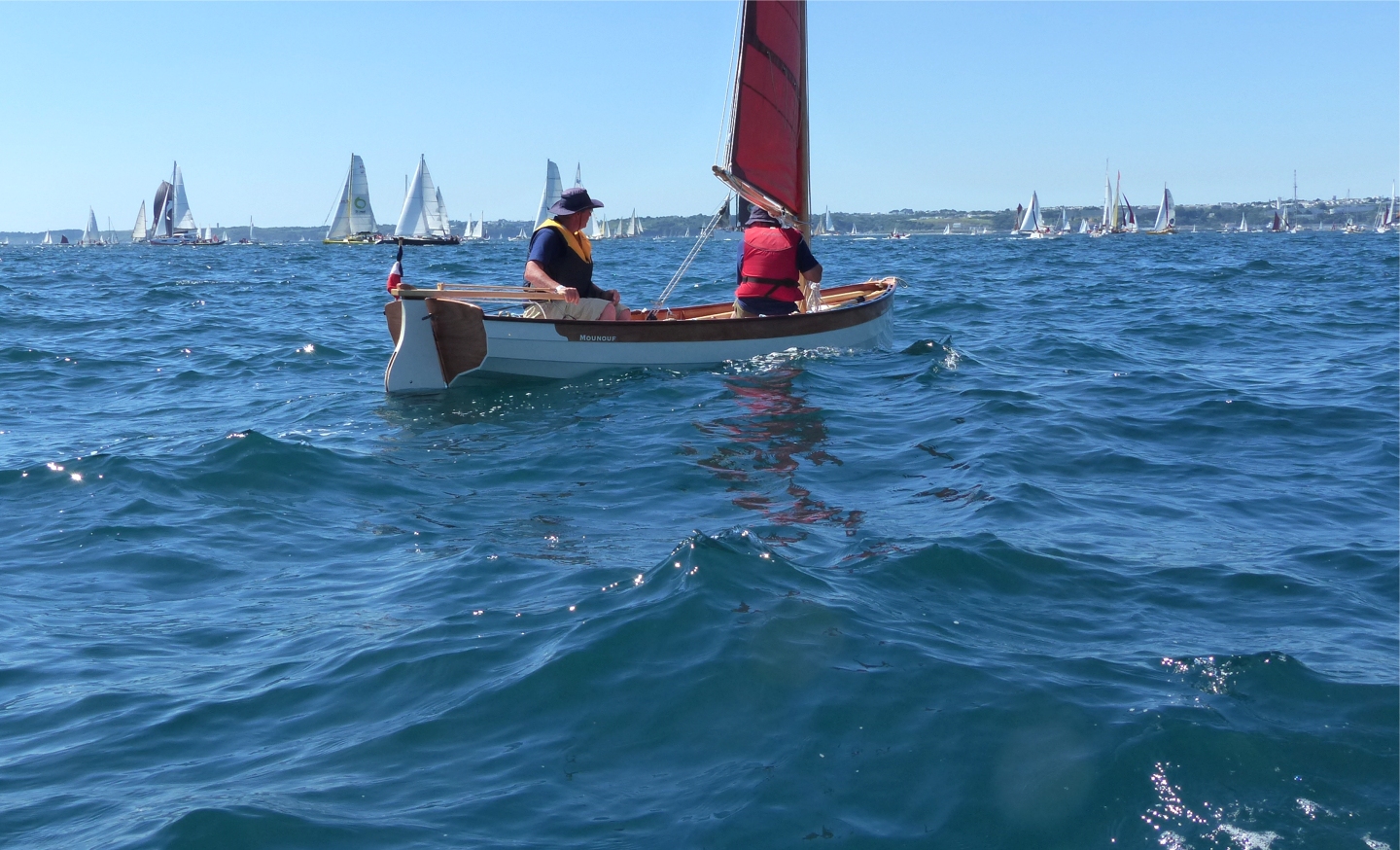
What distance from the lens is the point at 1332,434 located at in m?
8.40

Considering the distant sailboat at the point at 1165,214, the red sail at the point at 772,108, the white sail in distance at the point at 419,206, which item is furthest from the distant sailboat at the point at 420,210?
the distant sailboat at the point at 1165,214

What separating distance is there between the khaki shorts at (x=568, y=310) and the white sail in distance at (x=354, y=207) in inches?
2836

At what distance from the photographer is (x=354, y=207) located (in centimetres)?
7838

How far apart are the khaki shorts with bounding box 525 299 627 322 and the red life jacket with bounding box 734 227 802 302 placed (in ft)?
5.97

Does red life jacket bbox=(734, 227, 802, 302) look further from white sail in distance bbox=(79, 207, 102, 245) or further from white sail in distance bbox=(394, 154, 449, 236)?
white sail in distance bbox=(79, 207, 102, 245)

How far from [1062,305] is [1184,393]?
10.9 meters

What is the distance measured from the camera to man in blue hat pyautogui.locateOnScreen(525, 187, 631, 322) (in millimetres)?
10423

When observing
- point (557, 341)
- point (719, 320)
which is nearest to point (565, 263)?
point (557, 341)

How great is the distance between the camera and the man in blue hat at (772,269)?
11.7 m

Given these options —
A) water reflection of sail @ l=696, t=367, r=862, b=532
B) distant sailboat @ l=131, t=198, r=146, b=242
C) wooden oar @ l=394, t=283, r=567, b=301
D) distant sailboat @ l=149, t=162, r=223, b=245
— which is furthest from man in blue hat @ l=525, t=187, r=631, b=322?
distant sailboat @ l=131, t=198, r=146, b=242

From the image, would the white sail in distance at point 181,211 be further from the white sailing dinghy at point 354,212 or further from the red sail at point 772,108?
the red sail at point 772,108

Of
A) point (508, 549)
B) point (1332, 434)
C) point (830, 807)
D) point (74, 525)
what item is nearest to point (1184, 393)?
point (1332, 434)

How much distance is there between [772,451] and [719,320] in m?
3.53

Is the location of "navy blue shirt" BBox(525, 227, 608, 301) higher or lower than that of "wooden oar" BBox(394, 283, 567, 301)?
higher
